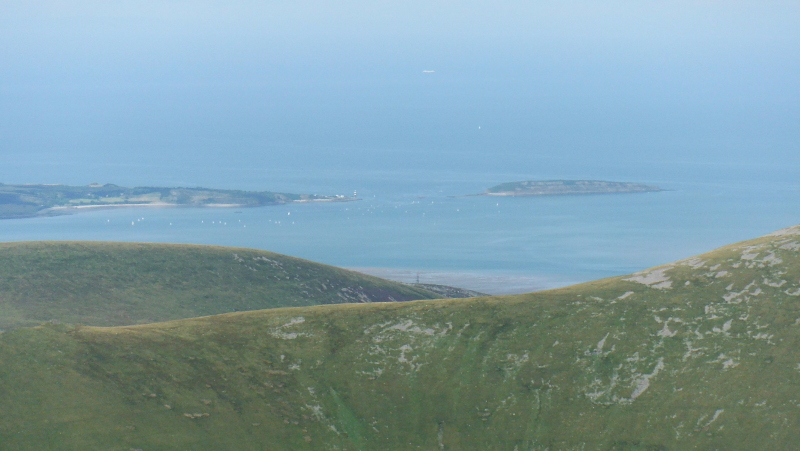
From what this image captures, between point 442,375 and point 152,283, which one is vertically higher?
point 152,283

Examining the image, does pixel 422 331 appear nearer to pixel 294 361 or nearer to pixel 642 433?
pixel 294 361

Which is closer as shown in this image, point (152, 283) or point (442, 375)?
point (442, 375)

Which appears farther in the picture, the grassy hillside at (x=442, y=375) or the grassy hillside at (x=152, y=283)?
the grassy hillside at (x=152, y=283)

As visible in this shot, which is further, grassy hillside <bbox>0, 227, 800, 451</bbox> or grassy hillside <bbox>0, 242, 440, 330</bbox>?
grassy hillside <bbox>0, 242, 440, 330</bbox>

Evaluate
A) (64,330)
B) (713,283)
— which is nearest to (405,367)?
(64,330)
